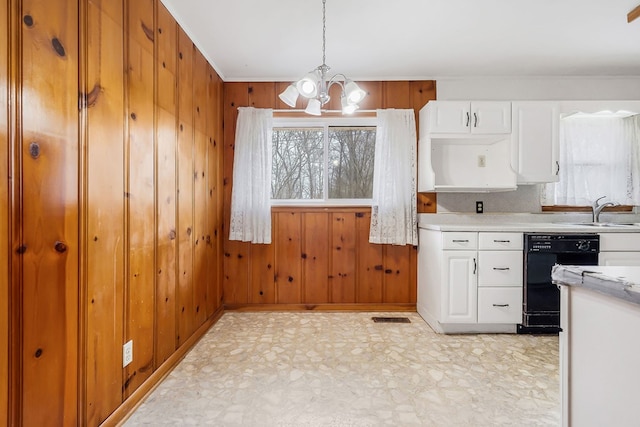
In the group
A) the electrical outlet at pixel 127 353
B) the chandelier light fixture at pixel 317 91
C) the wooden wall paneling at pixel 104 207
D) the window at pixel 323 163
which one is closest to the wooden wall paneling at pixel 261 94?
the window at pixel 323 163

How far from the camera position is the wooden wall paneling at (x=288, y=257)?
3.28 metres

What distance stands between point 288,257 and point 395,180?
135 centimetres

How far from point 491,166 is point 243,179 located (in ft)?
8.11

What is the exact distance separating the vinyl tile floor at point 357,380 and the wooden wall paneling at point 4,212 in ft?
2.64

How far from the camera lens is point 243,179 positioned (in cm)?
313

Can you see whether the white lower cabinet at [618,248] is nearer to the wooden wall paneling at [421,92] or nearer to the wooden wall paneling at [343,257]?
the wooden wall paneling at [421,92]

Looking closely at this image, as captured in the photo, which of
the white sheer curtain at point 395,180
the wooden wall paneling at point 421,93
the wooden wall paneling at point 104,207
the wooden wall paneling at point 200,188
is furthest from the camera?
the wooden wall paneling at point 421,93

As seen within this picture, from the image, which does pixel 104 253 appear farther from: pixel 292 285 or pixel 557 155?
pixel 557 155

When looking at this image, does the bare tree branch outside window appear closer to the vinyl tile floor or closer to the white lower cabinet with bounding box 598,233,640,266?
the vinyl tile floor

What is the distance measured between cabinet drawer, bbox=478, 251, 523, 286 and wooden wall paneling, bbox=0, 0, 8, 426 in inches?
113

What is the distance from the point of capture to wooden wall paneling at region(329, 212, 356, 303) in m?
3.27

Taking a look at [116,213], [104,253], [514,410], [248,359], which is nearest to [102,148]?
[116,213]

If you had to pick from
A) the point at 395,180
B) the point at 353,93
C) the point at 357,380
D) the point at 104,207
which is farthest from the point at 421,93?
the point at 104,207

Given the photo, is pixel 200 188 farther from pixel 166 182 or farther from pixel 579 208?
pixel 579 208
